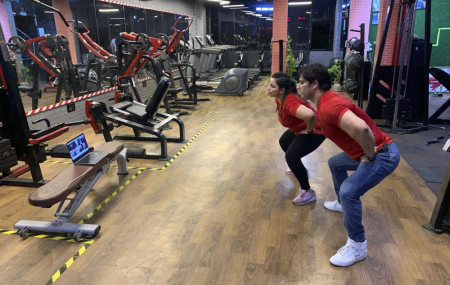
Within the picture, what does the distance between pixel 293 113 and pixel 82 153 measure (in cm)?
185

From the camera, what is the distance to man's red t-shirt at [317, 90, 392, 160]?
6.14ft

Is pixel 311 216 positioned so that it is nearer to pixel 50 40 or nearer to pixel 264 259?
pixel 264 259

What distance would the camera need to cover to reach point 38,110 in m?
5.12

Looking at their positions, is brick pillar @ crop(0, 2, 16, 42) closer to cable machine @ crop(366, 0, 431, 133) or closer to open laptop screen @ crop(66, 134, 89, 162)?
open laptop screen @ crop(66, 134, 89, 162)

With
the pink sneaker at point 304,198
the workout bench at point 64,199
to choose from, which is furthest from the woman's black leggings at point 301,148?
the workout bench at point 64,199

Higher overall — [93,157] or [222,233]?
[93,157]

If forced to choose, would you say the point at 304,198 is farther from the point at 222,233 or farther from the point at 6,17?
the point at 6,17

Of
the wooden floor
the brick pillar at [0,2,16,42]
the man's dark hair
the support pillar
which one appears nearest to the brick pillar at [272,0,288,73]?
the support pillar

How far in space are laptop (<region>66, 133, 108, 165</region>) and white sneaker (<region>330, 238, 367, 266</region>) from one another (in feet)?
6.61

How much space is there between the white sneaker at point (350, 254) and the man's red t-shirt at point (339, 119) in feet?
1.86

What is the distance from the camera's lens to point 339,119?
184cm

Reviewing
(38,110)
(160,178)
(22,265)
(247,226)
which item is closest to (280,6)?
(38,110)

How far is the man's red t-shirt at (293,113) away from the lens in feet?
8.69

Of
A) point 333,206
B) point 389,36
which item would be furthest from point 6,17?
point 389,36
